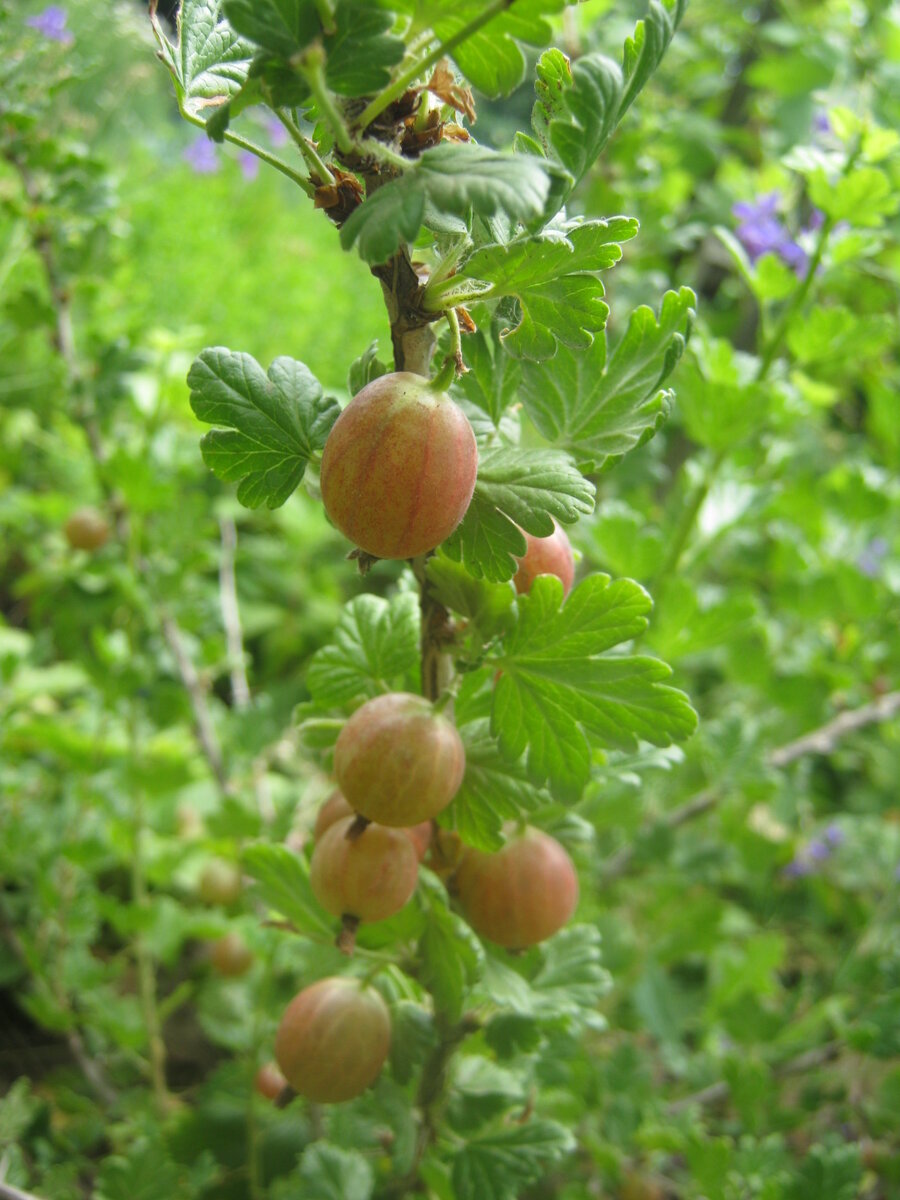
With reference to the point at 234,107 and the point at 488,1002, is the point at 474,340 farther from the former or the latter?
the point at 488,1002

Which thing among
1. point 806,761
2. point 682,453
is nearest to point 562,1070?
point 806,761

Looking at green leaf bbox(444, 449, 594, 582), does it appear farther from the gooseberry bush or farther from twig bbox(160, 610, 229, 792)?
twig bbox(160, 610, 229, 792)

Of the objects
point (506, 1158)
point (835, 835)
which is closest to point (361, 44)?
point (506, 1158)

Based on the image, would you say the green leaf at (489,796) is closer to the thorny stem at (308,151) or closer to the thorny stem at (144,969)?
the thorny stem at (308,151)

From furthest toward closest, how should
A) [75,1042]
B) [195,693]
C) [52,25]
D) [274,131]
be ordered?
[274,131]
[52,25]
[195,693]
[75,1042]

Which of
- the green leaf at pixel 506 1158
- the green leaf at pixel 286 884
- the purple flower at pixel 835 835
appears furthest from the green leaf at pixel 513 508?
the purple flower at pixel 835 835

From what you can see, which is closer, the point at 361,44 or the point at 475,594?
the point at 361,44

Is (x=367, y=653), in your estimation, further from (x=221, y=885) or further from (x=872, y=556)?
(x=872, y=556)

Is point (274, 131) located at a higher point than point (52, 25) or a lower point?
lower
